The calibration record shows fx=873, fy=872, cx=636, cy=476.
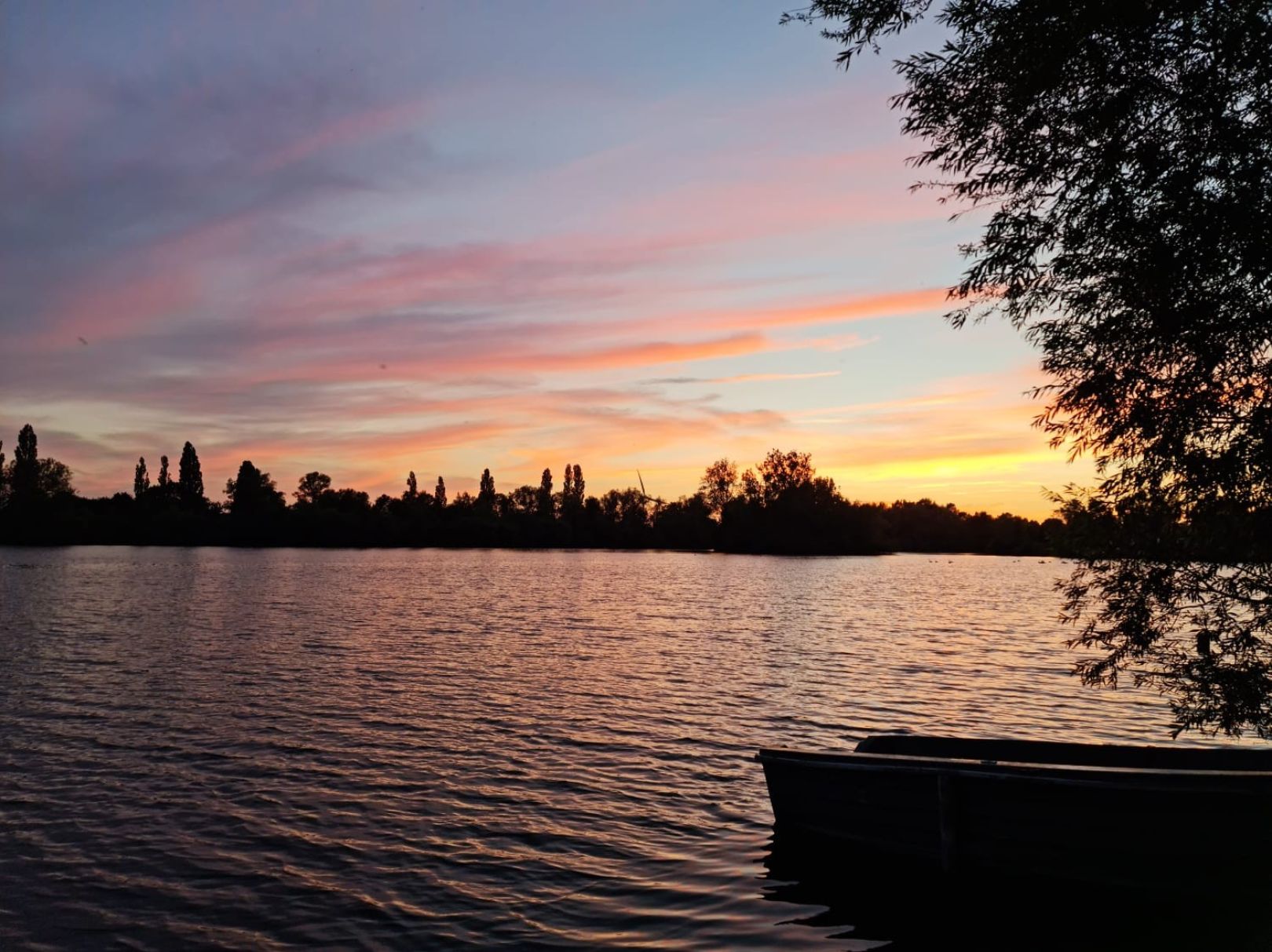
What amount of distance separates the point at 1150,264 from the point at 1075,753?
26.9 feet

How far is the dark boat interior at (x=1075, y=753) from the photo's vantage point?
46.3 feet

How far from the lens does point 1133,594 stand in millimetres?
14547

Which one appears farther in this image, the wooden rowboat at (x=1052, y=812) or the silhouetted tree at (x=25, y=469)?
the silhouetted tree at (x=25, y=469)

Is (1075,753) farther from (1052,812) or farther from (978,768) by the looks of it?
(978,768)

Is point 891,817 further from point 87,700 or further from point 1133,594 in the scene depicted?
point 87,700

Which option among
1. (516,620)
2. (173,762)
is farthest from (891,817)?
(516,620)

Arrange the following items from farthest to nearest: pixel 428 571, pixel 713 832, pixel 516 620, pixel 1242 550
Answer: pixel 428 571 < pixel 516 620 < pixel 713 832 < pixel 1242 550

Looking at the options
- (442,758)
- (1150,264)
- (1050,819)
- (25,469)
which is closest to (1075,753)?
(1050,819)

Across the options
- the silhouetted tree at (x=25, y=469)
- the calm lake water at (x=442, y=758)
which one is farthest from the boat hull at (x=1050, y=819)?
the silhouetted tree at (x=25, y=469)

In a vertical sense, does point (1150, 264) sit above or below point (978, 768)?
above

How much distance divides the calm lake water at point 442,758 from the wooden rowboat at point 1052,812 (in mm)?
1614

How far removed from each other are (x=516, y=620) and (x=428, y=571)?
6144 cm

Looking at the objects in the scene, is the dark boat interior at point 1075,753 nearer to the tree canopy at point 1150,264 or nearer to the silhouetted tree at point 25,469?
the tree canopy at point 1150,264

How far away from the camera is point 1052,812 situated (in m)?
12.3
